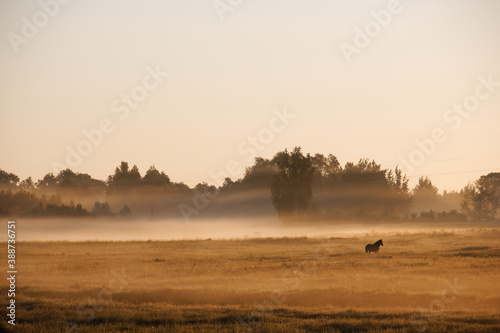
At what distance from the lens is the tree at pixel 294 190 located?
374 ft

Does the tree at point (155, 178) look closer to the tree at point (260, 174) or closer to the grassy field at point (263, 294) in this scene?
the tree at point (260, 174)

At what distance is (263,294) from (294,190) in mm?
87628

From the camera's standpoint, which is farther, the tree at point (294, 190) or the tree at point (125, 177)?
the tree at point (125, 177)

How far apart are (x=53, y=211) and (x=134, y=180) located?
42.8m

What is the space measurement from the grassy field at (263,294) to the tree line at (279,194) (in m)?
63.6

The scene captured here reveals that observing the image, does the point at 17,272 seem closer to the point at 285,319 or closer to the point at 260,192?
the point at 285,319

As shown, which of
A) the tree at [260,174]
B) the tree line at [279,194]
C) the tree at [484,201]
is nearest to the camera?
the tree line at [279,194]

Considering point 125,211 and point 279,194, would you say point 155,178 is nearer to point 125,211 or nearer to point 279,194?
point 125,211

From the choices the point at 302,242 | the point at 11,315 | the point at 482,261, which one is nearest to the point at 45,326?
the point at 11,315

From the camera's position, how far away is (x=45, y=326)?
68.3 feet

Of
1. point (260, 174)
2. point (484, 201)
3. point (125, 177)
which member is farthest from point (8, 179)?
point (484, 201)

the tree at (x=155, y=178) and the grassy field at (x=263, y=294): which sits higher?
the tree at (x=155, y=178)

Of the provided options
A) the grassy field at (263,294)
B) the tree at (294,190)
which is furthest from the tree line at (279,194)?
the grassy field at (263,294)

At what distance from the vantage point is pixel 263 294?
2659 cm
